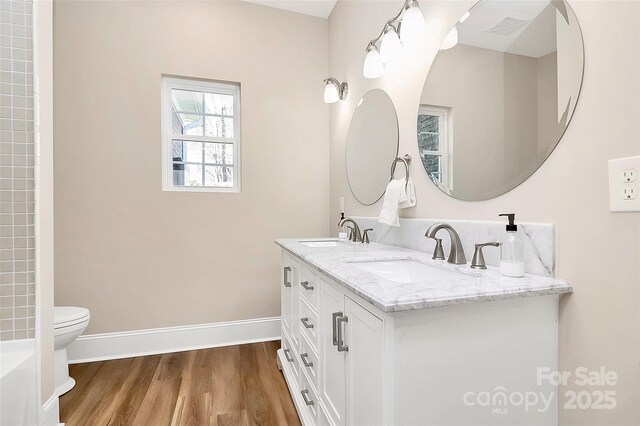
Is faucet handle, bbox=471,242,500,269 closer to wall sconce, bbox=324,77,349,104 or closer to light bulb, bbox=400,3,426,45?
light bulb, bbox=400,3,426,45

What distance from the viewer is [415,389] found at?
76 cm

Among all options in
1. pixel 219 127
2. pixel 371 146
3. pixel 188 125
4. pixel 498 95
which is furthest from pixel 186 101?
pixel 498 95

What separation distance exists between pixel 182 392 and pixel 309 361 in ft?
3.08

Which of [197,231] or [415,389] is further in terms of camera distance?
[197,231]

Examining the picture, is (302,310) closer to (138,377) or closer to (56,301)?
(138,377)

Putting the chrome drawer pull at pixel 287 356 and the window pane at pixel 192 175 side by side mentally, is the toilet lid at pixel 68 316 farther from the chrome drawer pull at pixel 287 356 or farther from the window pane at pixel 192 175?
the chrome drawer pull at pixel 287 356

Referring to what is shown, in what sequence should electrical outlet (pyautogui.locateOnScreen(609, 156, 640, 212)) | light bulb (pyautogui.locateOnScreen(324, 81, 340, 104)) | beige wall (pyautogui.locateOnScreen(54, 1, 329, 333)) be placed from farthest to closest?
light bulb (pyautogui.locateOnScreen(324, 81, 340, 104)) → beige wall (pyautogui.locateOnScreen(54, 1, 329, 333)) → electrical outlet (pyautogui.locateOnScreen(609, 156, 640, 212))

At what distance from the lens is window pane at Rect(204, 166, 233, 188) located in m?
2.57

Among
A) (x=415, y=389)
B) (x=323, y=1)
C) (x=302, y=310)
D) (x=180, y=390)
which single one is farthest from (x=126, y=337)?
(x=323, y=1)

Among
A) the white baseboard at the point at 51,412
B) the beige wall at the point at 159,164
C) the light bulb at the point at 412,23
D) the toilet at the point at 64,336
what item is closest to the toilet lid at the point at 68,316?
the toilet at the point at 64,336

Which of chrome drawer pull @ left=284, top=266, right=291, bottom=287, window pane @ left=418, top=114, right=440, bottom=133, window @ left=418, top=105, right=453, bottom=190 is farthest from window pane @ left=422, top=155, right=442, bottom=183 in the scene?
chrome drawer pull @ left=284, top=266, right=291, bottom=287

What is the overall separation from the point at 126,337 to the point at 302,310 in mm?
1598

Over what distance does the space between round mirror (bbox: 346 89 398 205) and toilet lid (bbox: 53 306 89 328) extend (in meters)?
1.91

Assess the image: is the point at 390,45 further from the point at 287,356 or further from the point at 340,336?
the point at 287,356
